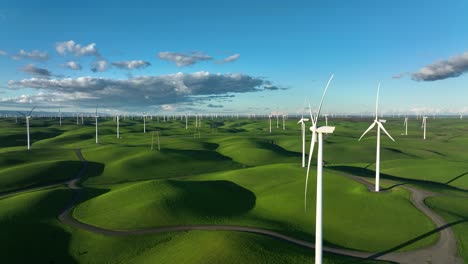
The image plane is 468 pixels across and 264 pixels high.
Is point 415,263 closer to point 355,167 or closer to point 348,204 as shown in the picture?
point 348,204

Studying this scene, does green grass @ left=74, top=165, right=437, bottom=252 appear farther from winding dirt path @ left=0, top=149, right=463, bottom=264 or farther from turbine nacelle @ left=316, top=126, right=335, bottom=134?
turbine nacelle @ left=316, top=126, right=335, bottom=134

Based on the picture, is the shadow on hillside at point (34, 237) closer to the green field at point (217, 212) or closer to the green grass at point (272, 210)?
the green field at point (217, 212)

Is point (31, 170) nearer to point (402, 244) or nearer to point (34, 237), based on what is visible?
point (34, 237)

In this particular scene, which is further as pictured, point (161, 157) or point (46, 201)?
point (161, 157)

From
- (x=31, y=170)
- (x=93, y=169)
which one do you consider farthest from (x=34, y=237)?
(x=93, y=169)

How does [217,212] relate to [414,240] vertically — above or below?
below

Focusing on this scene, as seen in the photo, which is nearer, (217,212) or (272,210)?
(217,212)

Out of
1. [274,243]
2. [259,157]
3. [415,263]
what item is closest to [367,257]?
[415,263]

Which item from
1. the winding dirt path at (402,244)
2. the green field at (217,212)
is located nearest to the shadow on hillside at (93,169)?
the green field at (217,212)

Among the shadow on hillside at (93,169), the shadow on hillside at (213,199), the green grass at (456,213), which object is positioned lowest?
the shadow on hillside at (93,169)
